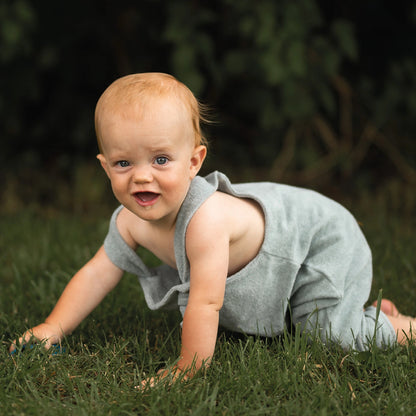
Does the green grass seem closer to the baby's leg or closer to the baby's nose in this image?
the baby's leg

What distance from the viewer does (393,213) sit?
4.44 metres

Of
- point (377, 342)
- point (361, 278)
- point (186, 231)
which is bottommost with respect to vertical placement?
point (377, 342)

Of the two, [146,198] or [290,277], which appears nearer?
[146,198]

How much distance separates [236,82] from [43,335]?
11.1ft

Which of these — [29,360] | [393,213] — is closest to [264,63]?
[393,213]

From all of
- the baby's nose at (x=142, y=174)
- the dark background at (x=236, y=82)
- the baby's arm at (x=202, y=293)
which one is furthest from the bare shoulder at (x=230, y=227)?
the dark background at (x=236, y=82)

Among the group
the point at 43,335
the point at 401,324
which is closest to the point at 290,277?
the point at 401,324

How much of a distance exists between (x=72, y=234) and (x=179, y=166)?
199 cm

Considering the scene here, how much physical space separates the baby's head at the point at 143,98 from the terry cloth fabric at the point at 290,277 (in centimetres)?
28

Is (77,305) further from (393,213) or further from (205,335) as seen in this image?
(393,213)

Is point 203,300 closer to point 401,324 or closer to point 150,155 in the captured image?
point 150,155

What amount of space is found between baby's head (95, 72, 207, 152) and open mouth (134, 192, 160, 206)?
20cm

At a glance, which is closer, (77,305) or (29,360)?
(29,360)

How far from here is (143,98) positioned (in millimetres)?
1687
